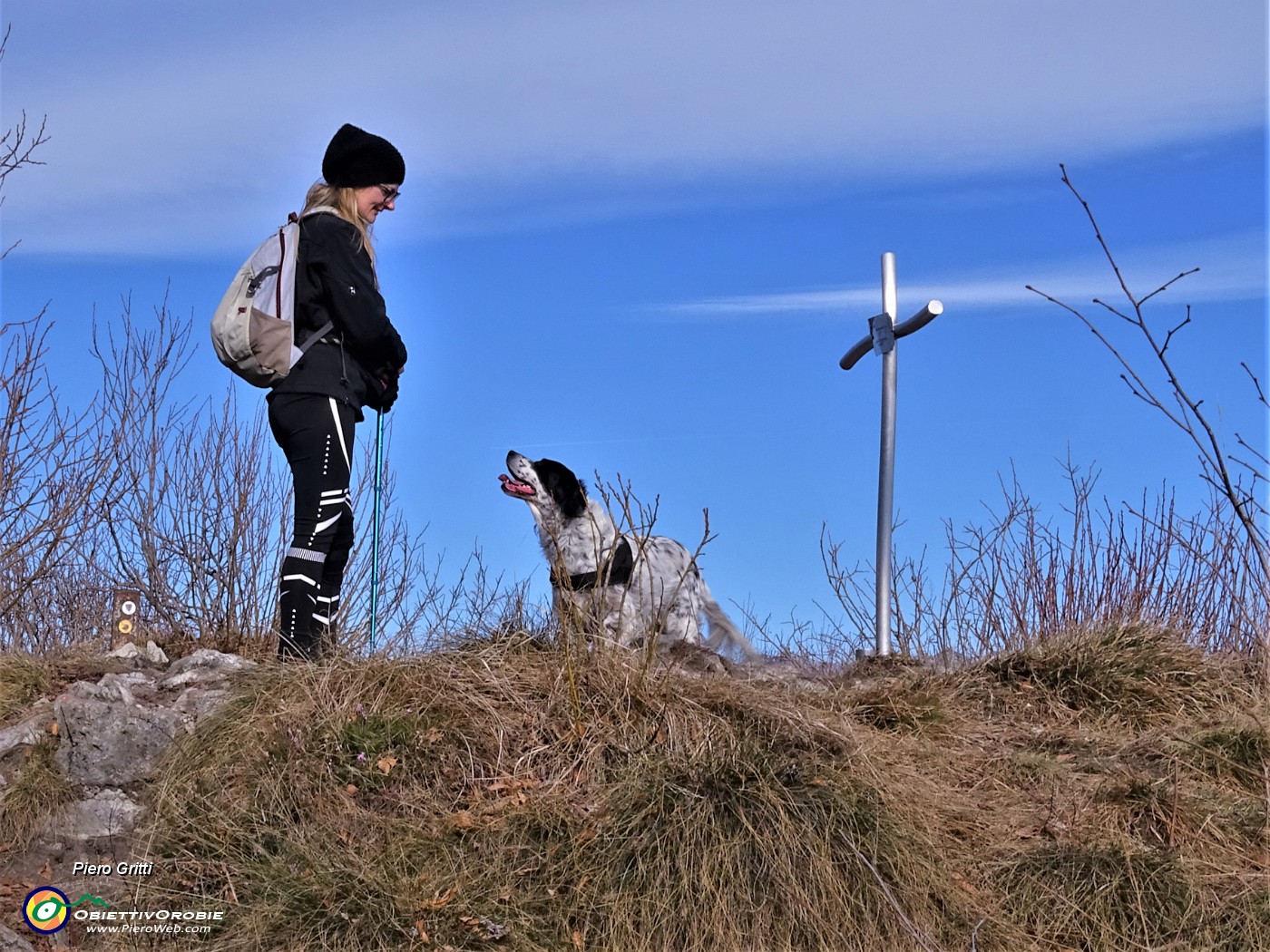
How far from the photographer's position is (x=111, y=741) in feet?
16.9

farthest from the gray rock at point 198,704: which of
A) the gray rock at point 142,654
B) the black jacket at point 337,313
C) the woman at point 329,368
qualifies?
the black jacket at point 337,313

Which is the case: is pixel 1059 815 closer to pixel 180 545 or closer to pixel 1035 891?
pixel 1035 891

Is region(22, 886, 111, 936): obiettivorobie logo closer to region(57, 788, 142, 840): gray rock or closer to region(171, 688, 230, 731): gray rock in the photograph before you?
region(57, 788, 142, 840): gray rock

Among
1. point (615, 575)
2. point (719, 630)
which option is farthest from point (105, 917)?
point (719, 630)

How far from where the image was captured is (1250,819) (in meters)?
5.17

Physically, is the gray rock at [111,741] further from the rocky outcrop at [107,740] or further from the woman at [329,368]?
the woman at [329,368]

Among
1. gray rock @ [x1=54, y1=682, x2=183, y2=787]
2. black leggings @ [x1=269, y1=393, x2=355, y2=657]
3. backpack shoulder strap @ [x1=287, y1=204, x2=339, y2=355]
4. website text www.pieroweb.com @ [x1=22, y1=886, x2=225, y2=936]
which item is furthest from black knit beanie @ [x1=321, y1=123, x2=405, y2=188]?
website text www.pieroweb.com @ [x1=22, y1=886, x2=225, y2=936]

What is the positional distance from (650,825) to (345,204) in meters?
2.98

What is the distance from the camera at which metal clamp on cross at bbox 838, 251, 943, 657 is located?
7602 mm

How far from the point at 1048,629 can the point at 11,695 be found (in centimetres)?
534

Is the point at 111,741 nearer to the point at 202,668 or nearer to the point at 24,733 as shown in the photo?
the point at 24,733

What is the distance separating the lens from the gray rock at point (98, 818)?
4934mm

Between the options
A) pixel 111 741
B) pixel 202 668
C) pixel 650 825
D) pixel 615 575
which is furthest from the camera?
pixel 615 575

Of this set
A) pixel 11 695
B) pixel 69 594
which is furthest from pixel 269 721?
pixel 69 594
